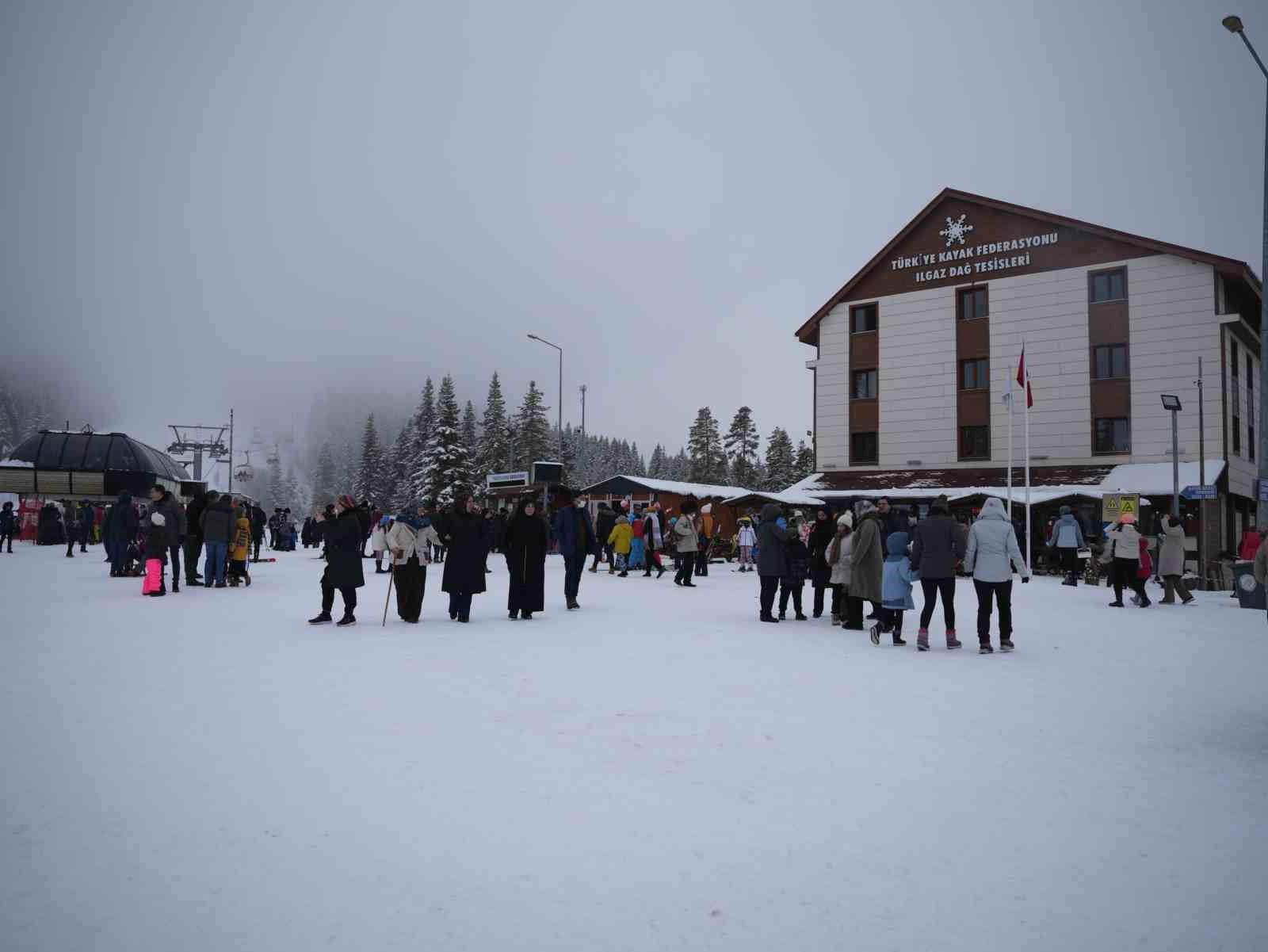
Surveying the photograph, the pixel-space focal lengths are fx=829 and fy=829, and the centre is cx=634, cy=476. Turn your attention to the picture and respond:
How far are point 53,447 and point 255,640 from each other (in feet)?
155

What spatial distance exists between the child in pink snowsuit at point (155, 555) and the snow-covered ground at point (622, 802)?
5.70 meters

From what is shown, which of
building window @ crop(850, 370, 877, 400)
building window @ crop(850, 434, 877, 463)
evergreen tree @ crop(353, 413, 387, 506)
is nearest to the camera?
building window @ crop(850, 434, 877, 463)

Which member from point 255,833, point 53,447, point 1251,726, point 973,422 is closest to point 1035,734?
point 1251,726

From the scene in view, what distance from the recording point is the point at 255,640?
9.58m

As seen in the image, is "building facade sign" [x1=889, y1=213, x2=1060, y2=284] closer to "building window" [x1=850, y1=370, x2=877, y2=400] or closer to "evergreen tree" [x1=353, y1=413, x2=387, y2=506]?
"building window" [x1=850, y1=370, x2=877, y2=400]

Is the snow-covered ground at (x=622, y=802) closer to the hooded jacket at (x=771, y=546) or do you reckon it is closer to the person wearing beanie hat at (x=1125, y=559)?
the hooded jacket at (x=771, y=546)

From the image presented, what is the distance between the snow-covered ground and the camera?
3041mm

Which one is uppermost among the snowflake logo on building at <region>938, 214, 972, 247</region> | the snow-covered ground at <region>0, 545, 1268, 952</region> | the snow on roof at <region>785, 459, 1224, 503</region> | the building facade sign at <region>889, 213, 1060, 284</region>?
the snowflake logo on building at <region>938, 214, 972, 247</region>

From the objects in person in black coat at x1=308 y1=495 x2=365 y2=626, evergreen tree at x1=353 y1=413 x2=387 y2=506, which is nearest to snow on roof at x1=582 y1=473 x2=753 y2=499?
person in black coat at x1=308 y1=495 x2=365 y2=626

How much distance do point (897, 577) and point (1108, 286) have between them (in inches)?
1117

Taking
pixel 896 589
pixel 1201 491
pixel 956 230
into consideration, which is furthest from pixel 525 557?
pixel 956 230

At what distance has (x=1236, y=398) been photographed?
32.3m

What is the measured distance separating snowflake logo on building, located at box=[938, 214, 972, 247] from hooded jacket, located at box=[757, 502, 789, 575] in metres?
28.5

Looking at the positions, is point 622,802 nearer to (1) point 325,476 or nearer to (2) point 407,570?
(2) point 407,570
